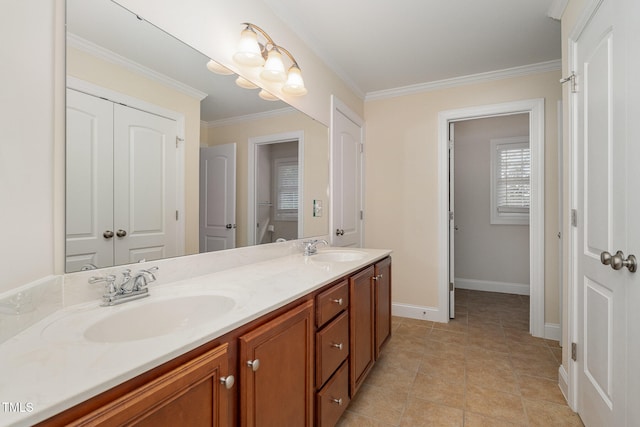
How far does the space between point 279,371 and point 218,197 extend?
0.97 meters

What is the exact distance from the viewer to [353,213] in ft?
10.1

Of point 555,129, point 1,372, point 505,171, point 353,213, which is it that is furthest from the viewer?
point 505,171

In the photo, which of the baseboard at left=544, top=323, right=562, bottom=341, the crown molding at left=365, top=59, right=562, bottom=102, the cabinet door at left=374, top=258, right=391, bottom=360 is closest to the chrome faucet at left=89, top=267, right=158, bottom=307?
the cabinet door at left=374, top=258, right=391, bottom=360

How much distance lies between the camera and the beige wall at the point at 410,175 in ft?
9.75

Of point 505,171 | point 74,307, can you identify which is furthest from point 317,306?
point 505,171

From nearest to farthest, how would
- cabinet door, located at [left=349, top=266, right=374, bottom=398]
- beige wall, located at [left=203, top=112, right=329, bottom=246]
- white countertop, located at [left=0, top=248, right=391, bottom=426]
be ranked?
white countertop, located at [left=0, top=248, right=391, bottom=426] < cabinet door, located at [left=349, top=266, right=374, bottom=398] < beige wall, located at [left=203, top=112, right=329, bottom=246]

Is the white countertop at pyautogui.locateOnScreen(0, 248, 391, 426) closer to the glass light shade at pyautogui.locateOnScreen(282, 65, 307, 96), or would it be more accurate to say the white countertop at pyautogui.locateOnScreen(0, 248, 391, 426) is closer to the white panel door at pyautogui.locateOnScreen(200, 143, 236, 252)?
the white panel door at pyautogui.locateOnScreen(200, 143, 236, 252)

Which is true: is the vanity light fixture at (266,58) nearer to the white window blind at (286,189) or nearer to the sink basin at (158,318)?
the white window blind at (286,189)

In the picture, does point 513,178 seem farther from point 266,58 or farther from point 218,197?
point 218,197

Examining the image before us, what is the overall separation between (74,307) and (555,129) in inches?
135

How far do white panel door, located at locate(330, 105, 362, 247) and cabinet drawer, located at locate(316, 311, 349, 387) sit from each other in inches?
47.5

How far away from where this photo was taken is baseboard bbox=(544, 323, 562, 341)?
257cm

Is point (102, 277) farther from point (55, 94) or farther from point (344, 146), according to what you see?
point (344, 146)

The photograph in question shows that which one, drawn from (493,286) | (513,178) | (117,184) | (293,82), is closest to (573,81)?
(293,82)
